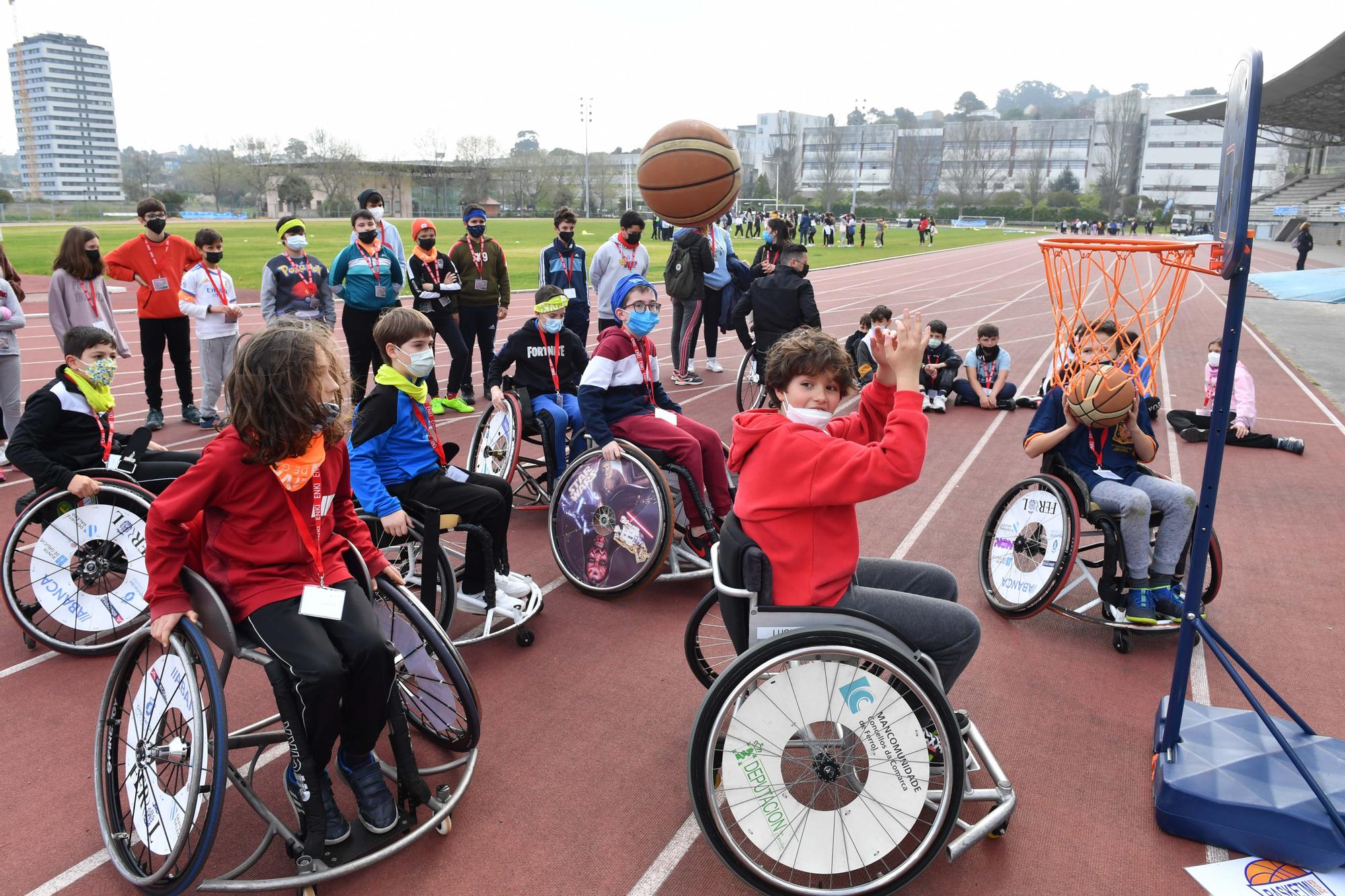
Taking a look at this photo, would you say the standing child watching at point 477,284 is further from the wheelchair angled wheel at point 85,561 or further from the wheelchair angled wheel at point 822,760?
the wheelchair angled wheel at point 822,760

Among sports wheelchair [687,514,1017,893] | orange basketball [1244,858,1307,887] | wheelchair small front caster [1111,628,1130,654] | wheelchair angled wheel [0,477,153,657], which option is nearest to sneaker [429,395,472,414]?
wheelchair angled wheel [0,477,153,657]

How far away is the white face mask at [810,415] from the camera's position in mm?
2887

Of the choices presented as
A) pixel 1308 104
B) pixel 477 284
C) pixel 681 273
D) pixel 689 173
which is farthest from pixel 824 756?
pixel 1308 104

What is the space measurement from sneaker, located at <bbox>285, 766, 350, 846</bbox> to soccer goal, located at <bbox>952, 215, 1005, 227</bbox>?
88077 mm

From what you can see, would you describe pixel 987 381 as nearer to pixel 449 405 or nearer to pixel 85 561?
pixel 449 405

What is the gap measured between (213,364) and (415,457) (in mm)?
5205

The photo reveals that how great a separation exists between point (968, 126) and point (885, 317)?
110689 mm

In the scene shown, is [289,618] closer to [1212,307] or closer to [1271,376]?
[1271,376]

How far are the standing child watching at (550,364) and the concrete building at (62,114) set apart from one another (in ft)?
429

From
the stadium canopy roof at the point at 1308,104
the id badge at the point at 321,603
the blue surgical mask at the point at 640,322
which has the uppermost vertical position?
the stadium canopy roof at the point at 1308,104

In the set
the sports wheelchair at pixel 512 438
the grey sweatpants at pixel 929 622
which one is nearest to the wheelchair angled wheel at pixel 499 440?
the sports wheelchair at pixel 512 438

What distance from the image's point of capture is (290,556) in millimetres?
2816

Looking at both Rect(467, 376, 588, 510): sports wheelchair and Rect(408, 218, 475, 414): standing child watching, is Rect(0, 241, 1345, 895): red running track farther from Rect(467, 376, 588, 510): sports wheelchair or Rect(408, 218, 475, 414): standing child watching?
Rect(408, 218, 475, 414): standing child watching

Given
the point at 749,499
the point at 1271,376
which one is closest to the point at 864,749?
the point at 749,499
